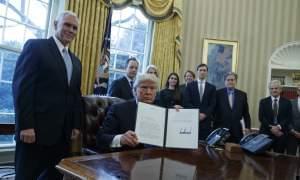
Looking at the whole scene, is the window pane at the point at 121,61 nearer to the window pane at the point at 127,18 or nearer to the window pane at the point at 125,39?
the window pane at the point at 125,39

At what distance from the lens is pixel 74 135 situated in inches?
81.4

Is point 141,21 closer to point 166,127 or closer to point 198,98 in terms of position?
point 198,98

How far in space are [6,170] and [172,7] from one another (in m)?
3.37

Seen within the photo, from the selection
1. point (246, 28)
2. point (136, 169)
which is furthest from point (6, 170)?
point (246, 28)

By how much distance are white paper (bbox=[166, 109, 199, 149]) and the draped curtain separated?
3029 millimetres

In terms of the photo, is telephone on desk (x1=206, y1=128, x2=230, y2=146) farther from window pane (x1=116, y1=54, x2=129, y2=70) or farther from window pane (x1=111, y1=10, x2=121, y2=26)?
window pane (x1=111, y1=10, x2=121, y2=26)

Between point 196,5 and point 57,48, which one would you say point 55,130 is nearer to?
point 57,48

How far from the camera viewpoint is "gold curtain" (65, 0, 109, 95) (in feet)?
12.5

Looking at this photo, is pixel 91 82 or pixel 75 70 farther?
pixel 91 82

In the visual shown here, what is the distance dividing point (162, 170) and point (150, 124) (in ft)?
1.75

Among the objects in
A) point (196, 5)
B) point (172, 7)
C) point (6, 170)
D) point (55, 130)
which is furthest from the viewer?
point (196, 5)

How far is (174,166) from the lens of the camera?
1.28m

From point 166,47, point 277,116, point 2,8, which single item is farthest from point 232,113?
point 2,8

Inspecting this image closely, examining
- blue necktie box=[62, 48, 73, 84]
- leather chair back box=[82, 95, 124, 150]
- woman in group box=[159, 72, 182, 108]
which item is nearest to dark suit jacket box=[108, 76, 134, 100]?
woman in group box=[159, 72, 182, 108]
